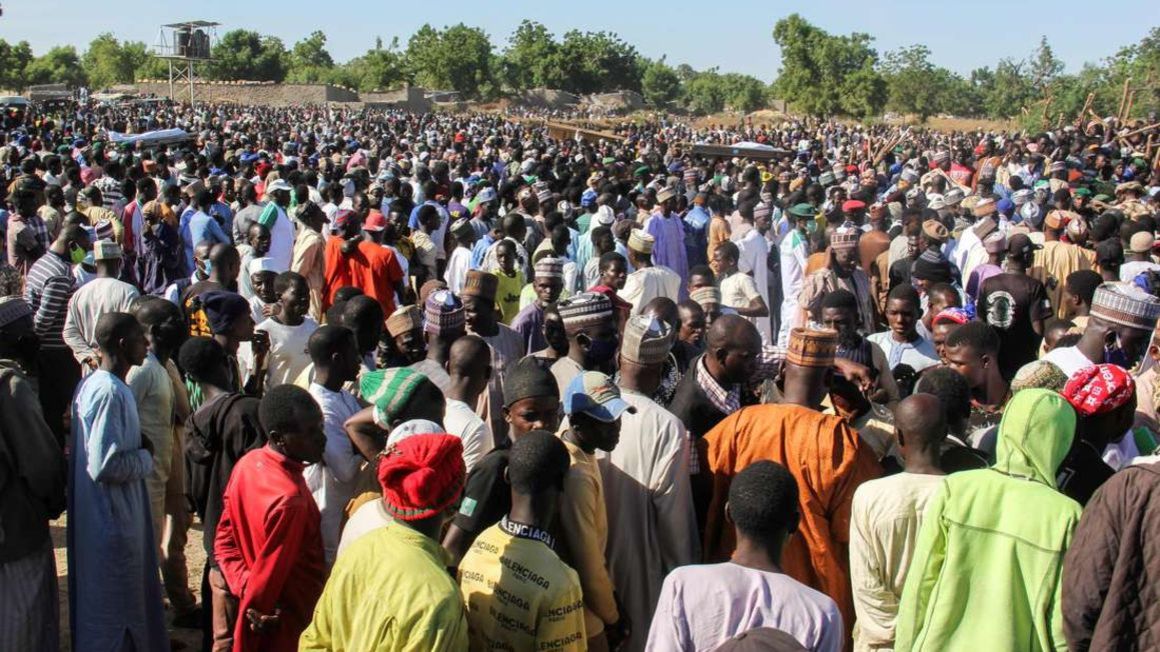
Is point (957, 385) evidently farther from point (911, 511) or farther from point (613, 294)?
point (613, 294)

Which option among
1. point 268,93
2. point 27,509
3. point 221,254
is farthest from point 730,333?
point 268,93

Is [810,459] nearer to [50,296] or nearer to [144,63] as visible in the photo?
[50,296]

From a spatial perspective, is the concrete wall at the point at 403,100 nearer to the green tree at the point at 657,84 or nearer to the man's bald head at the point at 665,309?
the green tree at the point at 657,84

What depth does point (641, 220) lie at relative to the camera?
10.9 metres

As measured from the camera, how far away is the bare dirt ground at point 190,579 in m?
5.25

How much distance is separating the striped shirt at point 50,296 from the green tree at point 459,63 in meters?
68.1

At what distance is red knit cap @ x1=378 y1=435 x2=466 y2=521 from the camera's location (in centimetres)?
294

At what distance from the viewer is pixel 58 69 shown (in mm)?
98625

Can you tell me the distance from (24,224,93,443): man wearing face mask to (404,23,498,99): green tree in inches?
2681

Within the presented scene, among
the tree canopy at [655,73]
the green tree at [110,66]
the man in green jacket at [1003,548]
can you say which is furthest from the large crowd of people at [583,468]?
the green tree at [110,66]

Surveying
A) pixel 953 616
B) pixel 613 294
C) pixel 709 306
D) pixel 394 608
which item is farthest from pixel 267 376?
pixel 953 616

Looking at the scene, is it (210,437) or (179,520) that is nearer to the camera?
(210,437)

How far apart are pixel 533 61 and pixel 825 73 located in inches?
937

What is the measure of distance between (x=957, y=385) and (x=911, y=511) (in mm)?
923
